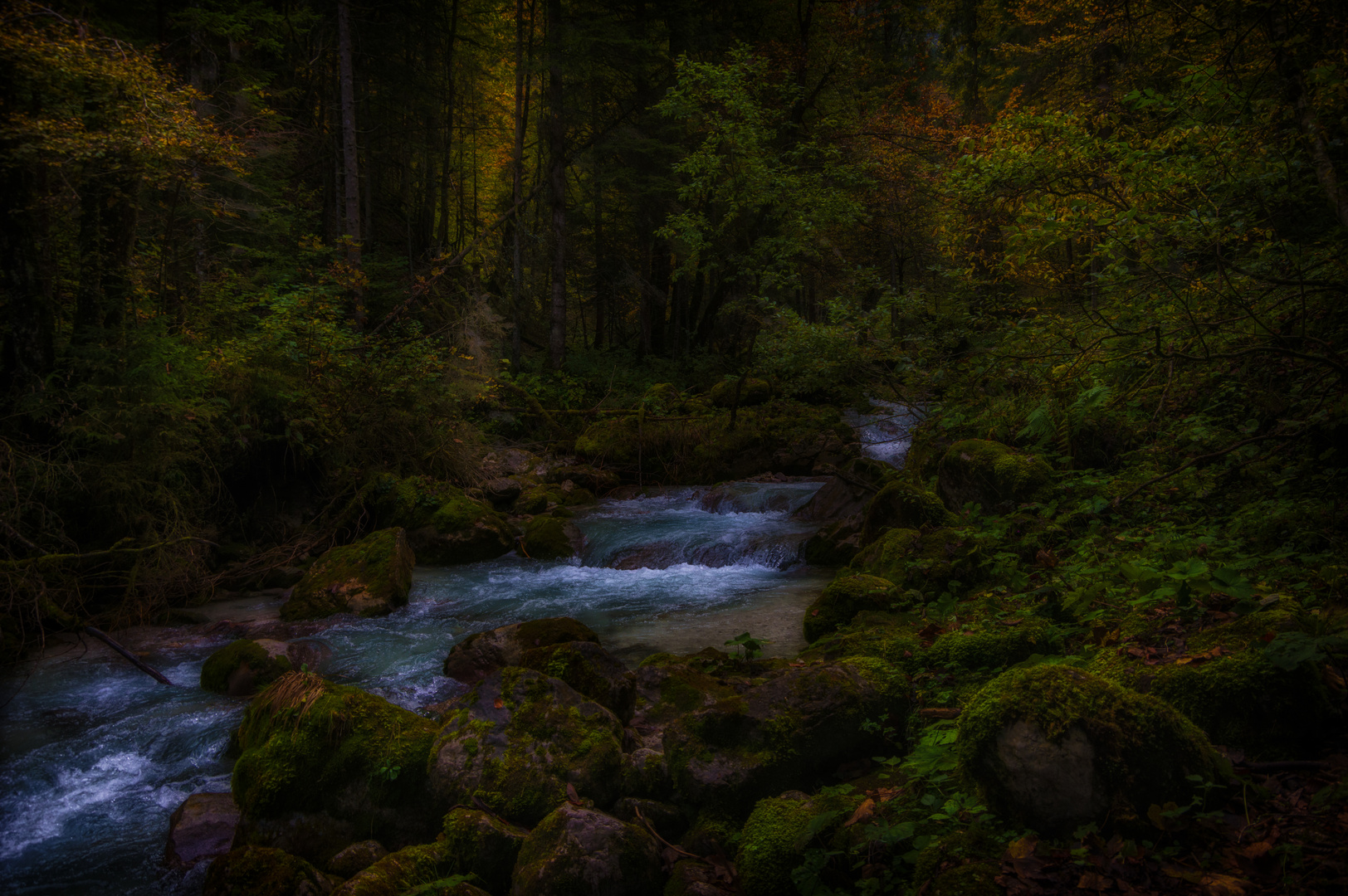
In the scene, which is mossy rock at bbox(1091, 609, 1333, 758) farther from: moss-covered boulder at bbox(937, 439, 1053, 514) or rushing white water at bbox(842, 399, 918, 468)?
rushing white water at bbox(842, 399, 918, 468)

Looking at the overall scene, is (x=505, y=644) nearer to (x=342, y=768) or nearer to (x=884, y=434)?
(x=342, y=768)

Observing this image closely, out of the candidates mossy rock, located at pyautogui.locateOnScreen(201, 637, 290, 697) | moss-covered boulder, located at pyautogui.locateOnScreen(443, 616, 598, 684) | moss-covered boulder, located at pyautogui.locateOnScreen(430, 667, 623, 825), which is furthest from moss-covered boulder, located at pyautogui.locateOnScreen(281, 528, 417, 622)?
moss-covered boulder, located at pyautogui.locateOnScreen(430, 667, 623, 825)

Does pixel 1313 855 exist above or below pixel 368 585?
above

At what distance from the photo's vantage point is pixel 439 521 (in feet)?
35.2

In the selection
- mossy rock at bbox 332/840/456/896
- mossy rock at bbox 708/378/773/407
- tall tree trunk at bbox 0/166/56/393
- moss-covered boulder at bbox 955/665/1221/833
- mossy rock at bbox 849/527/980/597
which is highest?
tall tree trunk at bbox 0/166/56/393

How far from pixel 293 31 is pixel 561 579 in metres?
15.3

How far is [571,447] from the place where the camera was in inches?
635

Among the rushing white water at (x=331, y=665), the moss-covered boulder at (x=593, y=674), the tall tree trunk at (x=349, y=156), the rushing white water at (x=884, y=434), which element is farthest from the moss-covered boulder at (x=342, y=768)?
the rushing white water at (x=884, y=434)

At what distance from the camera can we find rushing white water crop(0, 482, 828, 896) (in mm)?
4395

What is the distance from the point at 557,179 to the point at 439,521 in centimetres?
1247

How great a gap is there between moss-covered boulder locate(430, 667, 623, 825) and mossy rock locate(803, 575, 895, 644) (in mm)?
2611

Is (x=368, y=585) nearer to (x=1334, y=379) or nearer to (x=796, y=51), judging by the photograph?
(x=1334, y=379)

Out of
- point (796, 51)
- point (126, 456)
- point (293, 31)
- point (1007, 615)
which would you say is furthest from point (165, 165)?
point (796, 51)

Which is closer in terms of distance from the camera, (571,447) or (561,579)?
(561,579)
